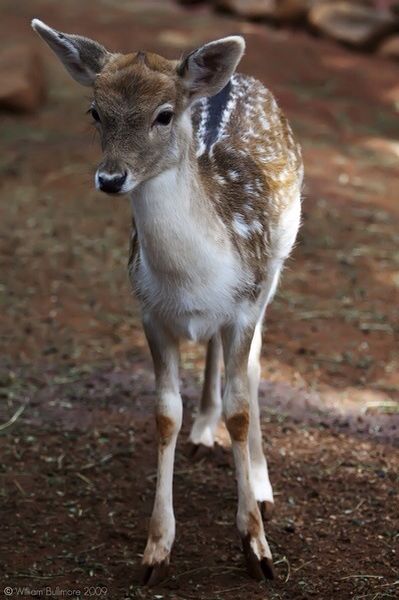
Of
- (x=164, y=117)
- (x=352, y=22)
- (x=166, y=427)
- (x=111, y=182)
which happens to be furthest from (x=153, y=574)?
(x=352, y=22)

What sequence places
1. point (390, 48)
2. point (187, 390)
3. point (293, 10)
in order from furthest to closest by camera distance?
point (293, 10) < point (390, 48) < point (187, 390)

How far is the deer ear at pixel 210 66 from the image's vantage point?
4.18m

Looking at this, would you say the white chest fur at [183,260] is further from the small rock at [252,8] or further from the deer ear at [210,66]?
the small rock at [252,8]

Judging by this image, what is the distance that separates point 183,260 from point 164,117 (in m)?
0.52

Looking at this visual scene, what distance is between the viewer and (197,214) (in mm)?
4305

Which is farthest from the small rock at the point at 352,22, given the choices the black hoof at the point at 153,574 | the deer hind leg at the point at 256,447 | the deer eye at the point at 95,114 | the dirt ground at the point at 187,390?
the black hoof at the point at 153,574

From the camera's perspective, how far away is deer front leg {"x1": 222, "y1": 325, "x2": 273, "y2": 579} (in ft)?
14.9

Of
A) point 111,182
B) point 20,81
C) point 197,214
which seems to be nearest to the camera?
point 111,182

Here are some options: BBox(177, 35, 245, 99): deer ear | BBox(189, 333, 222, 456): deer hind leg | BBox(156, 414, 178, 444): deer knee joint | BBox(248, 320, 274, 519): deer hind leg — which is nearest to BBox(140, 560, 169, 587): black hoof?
BBox(156, 414, 178, 444): deer knee joint

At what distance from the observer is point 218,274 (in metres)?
4.40

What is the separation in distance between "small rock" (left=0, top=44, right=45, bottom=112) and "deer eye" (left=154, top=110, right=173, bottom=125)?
624cm

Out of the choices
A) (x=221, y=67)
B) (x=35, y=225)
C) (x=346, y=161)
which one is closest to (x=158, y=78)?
(x=221, y=67)

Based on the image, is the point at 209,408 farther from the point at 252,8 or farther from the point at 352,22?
the point at 252,8

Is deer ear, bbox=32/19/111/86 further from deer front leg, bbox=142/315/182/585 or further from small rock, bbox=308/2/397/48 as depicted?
small rock, bbox=308/2/397/48
